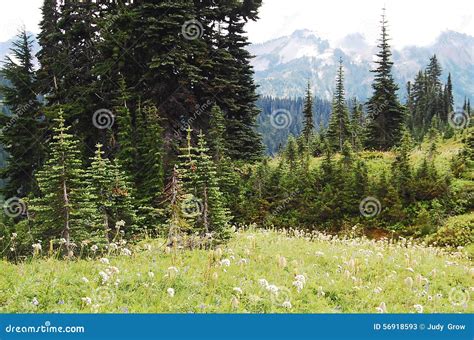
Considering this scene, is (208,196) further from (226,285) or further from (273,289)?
(273,289)

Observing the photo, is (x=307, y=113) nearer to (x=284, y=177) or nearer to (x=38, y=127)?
(x=284, y=177)

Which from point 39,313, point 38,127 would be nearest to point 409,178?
point 39,313

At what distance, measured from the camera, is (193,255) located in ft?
33.6

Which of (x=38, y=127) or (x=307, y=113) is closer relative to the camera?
(x=38, y=127)

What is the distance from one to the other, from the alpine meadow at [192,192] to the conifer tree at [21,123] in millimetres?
139

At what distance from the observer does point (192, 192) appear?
1258 centimetres

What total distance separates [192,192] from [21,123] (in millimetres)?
21363

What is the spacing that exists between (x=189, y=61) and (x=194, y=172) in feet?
48.0

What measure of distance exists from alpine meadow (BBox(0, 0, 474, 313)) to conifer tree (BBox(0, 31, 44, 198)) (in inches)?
5.5

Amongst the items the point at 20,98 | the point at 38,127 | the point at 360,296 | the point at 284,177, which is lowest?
→ the point at 360,296

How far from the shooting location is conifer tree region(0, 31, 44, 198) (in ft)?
94.6

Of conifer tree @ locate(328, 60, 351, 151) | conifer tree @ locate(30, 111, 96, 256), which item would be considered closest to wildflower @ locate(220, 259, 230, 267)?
conifer tree @ locate(30, 111, 96, 256)

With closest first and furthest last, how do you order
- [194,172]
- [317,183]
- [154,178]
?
[194,172], [154,178], [317,183]

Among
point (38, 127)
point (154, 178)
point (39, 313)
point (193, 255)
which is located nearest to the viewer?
point (39, 313)
